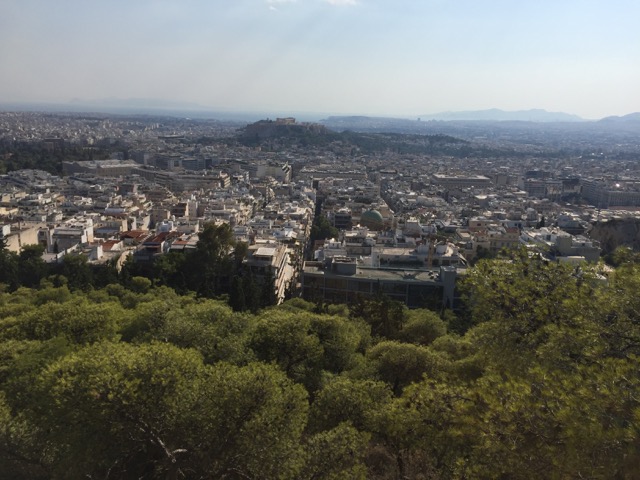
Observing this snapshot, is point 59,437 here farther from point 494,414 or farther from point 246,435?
point 494,414

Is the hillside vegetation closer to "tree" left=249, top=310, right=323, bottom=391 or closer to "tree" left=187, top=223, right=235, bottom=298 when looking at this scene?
"tree" left=249, top=310, right=323, bottom=391

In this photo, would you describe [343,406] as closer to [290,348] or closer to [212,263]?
[290,348]

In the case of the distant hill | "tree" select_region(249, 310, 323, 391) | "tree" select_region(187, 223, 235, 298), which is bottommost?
"tree" select_region(187, 223, 235, 298)

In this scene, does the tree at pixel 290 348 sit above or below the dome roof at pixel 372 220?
above

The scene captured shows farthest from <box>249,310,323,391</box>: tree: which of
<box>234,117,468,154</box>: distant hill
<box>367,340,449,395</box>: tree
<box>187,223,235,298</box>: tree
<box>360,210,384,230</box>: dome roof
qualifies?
<box>234,117,468,154</box>: distant hill

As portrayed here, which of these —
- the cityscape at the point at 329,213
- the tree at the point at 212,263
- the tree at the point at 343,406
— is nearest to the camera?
the tree at the point at 343,406

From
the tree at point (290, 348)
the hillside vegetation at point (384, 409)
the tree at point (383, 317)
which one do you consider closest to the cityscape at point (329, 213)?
the tree at point (383, 317)

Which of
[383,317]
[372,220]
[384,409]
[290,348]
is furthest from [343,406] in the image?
[372,220]

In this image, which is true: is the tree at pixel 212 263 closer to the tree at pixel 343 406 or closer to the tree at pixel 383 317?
the tree at pixel 383 317
